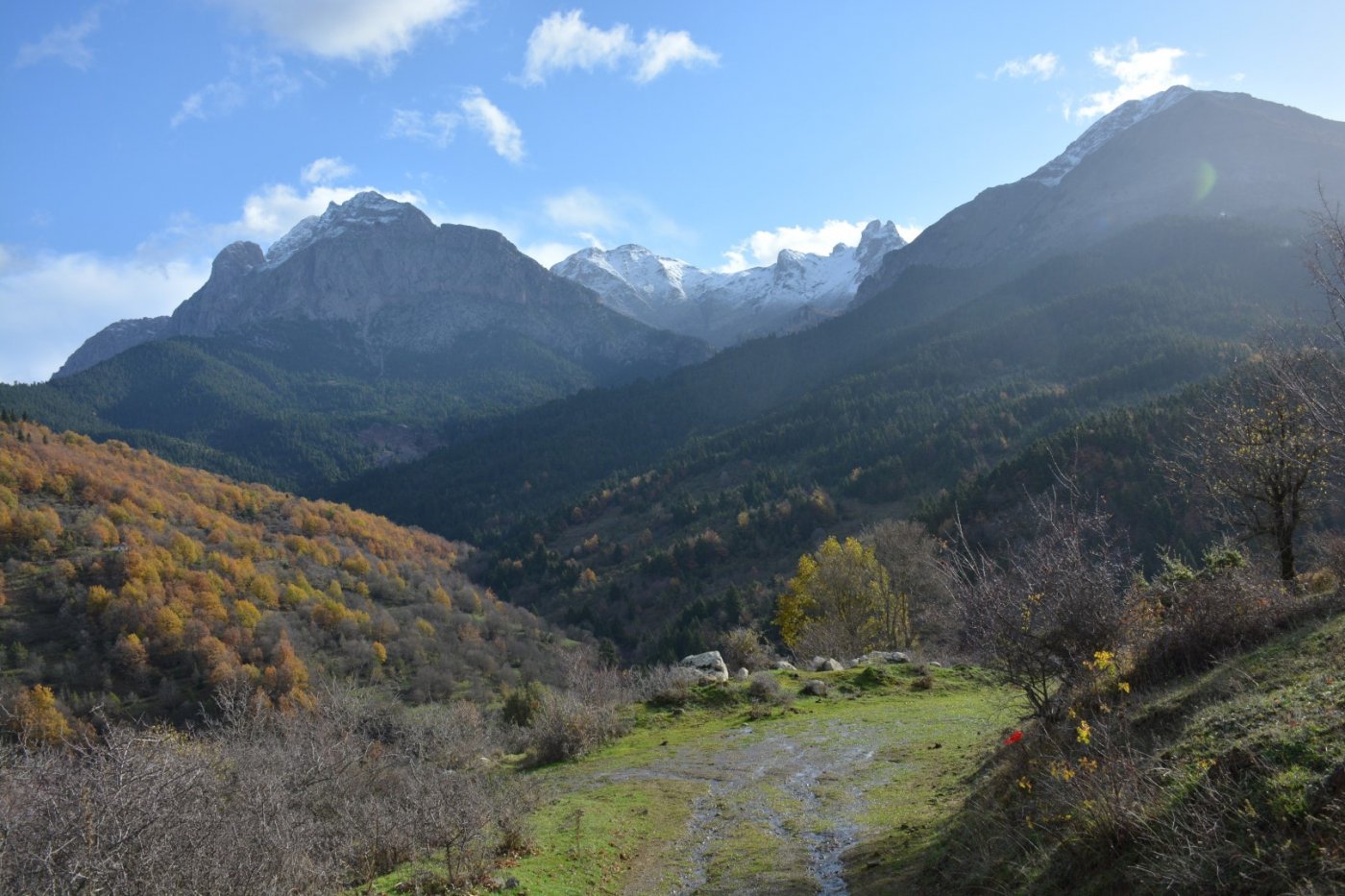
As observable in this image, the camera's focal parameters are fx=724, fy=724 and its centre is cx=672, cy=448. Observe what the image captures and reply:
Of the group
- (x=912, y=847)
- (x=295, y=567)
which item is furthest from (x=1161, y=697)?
(x=295, y=567)

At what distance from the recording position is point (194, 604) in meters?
87.4

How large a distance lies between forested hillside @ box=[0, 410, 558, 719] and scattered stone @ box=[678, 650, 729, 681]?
143 feet

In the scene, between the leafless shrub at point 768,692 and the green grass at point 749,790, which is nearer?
the green grass at point 749,790

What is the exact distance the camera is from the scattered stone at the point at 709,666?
3148 centimetres

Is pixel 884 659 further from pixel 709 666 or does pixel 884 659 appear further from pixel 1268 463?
pixel 1268 463

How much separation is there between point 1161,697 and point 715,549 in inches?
4576

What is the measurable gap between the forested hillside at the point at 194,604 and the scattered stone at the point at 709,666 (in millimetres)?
43489

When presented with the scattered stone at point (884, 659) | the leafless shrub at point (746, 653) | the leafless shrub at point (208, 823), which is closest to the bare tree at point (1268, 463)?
the leafless shrub at point (208, 823)

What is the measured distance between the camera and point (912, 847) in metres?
11.6

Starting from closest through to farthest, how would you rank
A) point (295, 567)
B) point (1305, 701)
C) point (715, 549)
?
point (1305, 701) → point (295, 567) → point (715, 549)

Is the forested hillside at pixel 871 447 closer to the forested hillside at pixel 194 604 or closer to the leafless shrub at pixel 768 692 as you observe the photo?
the forested hillside at pixel 194 604

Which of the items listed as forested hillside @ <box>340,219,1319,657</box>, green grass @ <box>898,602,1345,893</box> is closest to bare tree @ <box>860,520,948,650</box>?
forested hillside @ <box>340,219,1319,657</box>

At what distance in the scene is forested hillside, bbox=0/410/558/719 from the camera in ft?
253

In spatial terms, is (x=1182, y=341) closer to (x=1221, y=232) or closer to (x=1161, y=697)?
(x=1221, y=232)
